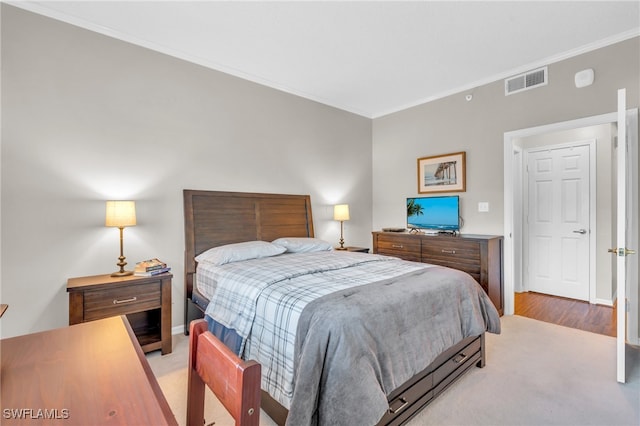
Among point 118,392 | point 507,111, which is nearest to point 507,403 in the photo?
point 118,392

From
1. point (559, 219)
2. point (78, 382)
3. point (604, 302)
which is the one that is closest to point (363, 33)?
point (78, 382)

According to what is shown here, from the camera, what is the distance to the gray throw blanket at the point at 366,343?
4.44ft

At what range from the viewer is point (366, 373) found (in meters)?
1.40

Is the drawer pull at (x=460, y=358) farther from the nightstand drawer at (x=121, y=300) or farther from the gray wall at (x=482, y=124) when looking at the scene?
the nightstand drawer at (x=121, y=300)

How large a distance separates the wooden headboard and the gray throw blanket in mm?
1996

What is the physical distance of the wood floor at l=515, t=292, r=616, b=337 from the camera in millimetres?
3219

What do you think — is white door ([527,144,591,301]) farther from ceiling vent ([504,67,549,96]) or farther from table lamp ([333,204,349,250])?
table lamp ([333,204,349,250])

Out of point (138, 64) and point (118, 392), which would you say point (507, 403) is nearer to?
point (118, 392)

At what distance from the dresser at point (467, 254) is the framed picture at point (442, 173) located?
751mm

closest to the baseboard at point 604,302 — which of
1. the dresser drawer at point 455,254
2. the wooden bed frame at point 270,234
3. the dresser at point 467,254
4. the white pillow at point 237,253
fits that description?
the dresser at point 467,254

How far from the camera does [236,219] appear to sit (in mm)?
3512

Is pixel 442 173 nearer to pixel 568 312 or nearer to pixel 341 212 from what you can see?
pixel 341 212

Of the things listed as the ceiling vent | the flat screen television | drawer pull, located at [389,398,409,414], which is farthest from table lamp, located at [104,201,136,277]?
the ceiling vent

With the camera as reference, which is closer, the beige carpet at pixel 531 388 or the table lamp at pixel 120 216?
the beige carpet at pixel 531 388
